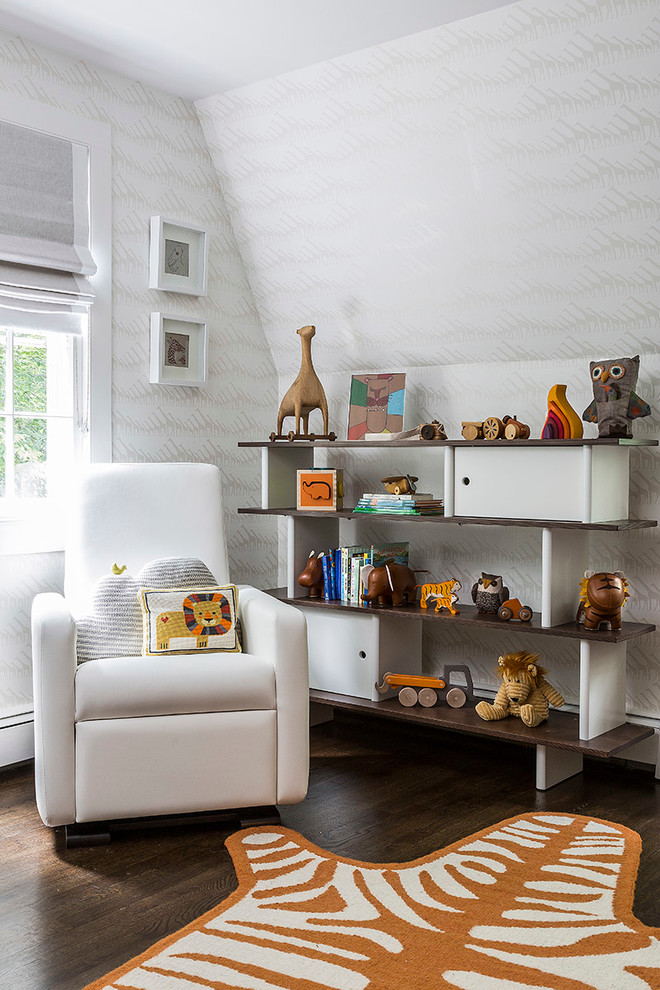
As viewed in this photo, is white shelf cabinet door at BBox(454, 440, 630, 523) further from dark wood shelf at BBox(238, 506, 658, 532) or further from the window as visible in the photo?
the window

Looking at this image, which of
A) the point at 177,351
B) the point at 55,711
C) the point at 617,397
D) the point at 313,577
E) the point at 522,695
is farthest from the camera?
the point at 177,351

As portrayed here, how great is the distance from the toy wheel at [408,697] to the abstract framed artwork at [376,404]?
96 cm

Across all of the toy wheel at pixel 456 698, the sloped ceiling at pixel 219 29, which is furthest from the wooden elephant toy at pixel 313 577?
the sloped ceiling at pixel 219 29

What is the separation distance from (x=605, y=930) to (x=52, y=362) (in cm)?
241

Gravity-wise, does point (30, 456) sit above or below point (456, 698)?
Answer: above

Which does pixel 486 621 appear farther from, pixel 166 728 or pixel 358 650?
pixel 166 728

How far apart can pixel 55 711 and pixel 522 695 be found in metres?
1.43

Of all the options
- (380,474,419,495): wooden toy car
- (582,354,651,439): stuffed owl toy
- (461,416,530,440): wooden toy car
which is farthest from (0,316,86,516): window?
(582,354,651,439): stuffed owl toy

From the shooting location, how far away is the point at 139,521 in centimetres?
298

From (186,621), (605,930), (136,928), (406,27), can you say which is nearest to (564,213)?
(406,27)

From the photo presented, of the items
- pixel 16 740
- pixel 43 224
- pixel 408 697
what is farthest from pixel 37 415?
pixel 408 697

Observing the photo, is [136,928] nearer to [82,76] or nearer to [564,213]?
[564,213]

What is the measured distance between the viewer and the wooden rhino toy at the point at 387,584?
3.28m

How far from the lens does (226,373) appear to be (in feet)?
12.4
